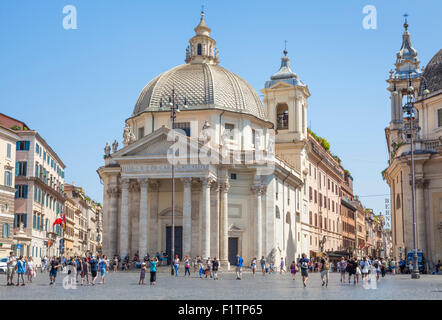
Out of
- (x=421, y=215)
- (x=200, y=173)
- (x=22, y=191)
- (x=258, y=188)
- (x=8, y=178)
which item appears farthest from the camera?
(x=22, y=191)

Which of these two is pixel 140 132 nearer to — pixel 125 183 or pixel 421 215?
pixel 125 183

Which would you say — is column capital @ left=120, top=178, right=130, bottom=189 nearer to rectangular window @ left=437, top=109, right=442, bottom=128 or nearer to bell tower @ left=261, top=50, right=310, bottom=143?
bell tower @ left=261, top=50, right=310, bottom=143

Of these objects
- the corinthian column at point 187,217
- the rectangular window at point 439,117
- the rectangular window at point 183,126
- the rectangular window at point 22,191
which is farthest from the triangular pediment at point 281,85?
the rectangular window at point 22,191

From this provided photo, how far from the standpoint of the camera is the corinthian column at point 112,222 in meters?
51.6

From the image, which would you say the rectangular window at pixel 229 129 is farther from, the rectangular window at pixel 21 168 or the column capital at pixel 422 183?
the rectangular window at pixel 21 168

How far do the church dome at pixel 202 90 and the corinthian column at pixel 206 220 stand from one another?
775 cm

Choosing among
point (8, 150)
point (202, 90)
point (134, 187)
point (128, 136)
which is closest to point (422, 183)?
point (202, 90)

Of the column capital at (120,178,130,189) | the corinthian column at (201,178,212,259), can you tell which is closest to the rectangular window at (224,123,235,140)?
the corinthian column at (201,178,212,259)

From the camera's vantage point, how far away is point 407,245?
4903 centimetres

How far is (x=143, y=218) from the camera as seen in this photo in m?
45.8

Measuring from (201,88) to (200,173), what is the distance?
29.9 ft

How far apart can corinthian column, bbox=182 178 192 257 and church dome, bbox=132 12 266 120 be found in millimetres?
7718

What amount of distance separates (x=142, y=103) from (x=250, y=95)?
923 centimetres
